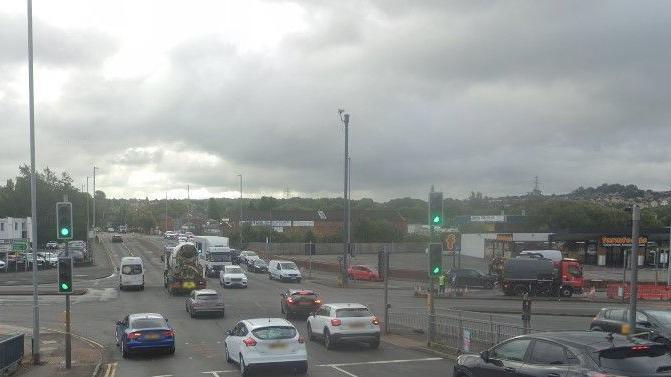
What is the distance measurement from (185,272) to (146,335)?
22901 mm

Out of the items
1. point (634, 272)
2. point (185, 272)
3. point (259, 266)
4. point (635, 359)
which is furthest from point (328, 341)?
point (259, 266)

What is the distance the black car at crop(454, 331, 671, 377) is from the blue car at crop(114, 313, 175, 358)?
1268 centimetres

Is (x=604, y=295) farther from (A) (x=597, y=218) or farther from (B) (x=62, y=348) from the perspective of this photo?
(A) (x=597, y=218)

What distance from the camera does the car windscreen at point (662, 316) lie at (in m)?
19.5

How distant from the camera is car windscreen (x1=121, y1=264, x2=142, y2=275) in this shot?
46.5 m

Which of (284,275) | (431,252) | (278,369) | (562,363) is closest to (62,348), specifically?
(278,369)

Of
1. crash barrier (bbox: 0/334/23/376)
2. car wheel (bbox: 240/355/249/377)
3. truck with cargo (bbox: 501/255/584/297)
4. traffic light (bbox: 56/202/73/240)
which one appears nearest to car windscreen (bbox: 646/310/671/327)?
car wheel (bbox: 240/355/249/377)

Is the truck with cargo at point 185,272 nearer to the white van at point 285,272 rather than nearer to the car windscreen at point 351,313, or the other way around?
the white van at point 285,272

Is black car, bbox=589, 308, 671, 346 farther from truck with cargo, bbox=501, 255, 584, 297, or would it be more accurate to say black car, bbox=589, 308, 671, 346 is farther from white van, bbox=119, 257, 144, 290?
white van, bbox=119, 257, 144, 290

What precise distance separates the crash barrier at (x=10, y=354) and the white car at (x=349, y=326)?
374 inches

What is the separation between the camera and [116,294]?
147 ft

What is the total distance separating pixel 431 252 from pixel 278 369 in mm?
7123

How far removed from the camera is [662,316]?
1984 centimetres

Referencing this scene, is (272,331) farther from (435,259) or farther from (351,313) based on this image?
(435,259)
